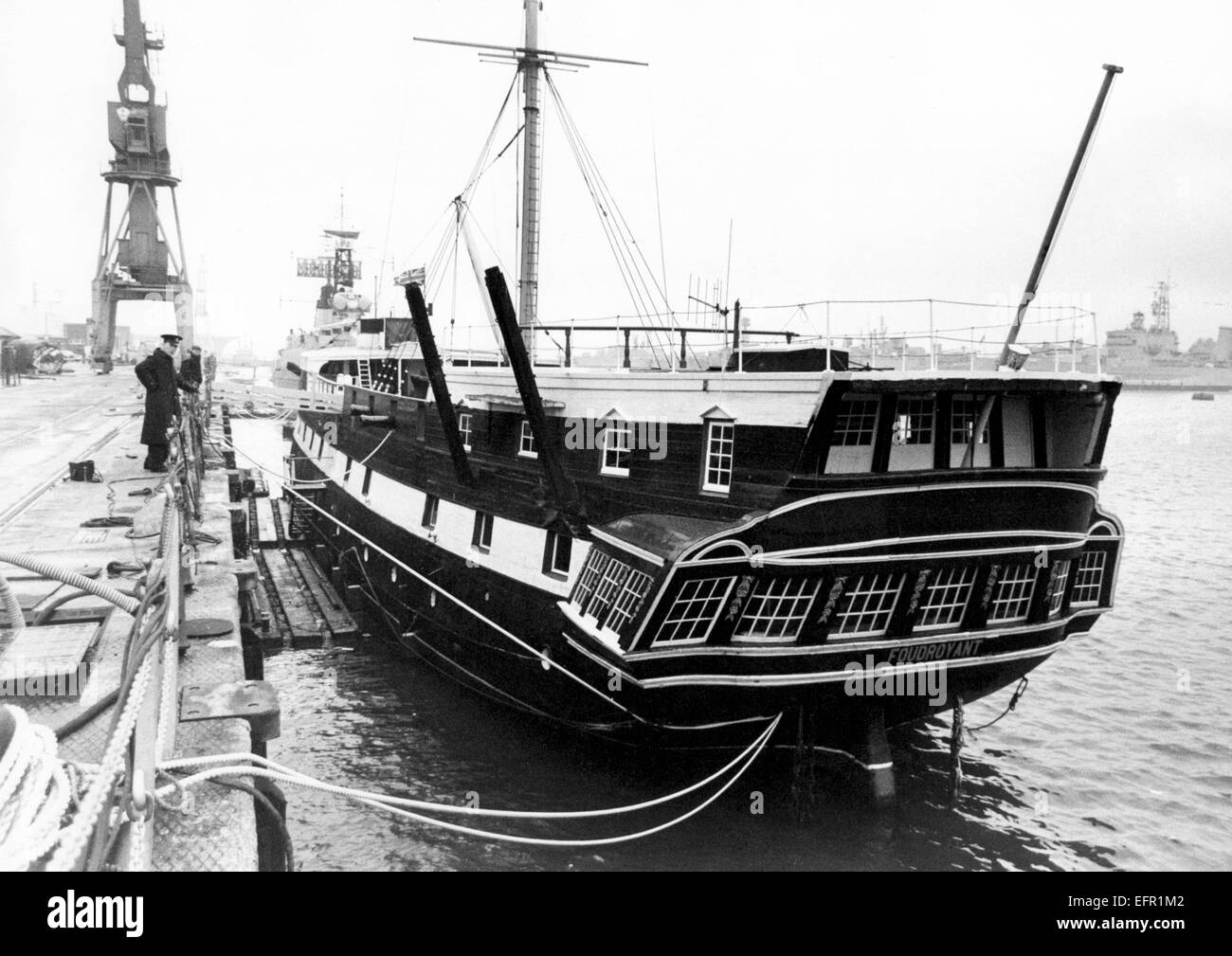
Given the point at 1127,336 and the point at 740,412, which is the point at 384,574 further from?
the point at 1127,336

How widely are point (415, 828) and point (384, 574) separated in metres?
9.34

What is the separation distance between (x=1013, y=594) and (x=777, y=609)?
443cm

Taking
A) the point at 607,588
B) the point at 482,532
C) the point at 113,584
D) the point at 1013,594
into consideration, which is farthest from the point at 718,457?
the point at 113,584

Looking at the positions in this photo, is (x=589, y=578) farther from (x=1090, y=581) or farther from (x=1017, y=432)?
(x=1090, y=581)

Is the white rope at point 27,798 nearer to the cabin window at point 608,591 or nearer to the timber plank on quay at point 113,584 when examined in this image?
the timber plank on quay at point 113,584

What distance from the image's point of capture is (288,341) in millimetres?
50312

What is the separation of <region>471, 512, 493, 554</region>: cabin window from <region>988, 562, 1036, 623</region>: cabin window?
9494 millimetres

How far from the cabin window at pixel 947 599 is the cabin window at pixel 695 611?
352cm

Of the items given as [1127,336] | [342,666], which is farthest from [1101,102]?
[1127,336]

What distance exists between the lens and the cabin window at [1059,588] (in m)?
14.4

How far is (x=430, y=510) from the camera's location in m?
19.9

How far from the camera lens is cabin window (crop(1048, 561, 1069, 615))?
47.1 ft

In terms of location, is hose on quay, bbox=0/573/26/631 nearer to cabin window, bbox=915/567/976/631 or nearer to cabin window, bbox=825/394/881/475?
cabin window, bbox=825/394/881/475

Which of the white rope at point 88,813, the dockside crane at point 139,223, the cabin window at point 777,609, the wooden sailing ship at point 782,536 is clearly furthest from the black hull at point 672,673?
the dockside crane at point 139,223
